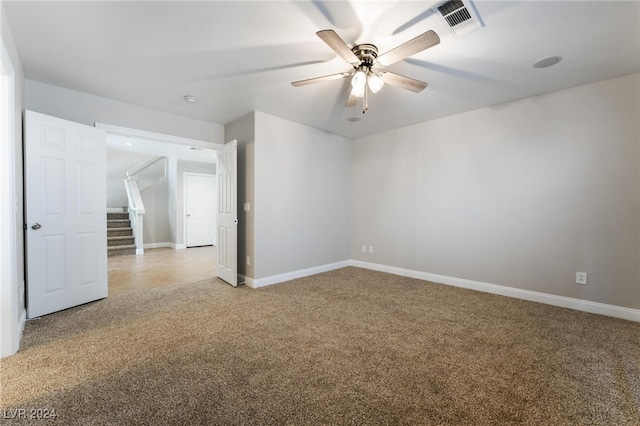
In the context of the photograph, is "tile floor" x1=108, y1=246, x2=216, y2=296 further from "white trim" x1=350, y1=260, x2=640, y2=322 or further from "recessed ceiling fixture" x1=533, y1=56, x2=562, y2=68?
"recessed ceiling fixture" x1=533, y1=56, x2=562, y2=68

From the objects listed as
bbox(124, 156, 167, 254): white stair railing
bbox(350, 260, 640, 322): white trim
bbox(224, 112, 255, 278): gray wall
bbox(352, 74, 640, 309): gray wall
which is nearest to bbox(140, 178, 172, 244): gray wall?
bbox(124, 156, 167, 254): white stair railing

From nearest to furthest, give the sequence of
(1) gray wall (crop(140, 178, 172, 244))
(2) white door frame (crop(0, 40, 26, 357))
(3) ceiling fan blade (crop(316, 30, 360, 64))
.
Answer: (3) ceiling fan blade (crop(316, 30, 360, 64)) → (2) white door frame (crop(0, 40, 26, 357)) → (1) gray wall (crop(140, 178, 172, 244))

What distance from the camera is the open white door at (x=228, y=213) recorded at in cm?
386

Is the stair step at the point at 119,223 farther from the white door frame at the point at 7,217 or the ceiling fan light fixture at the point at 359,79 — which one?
the ceiling fan light fixture at the point at 359,79

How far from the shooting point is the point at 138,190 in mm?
7312

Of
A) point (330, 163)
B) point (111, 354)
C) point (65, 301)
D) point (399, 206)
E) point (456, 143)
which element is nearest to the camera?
point (111, 354)

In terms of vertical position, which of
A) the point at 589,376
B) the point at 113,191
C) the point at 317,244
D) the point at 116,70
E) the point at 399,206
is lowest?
the point at 589,376

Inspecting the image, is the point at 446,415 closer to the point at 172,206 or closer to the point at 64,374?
the point at 64,374

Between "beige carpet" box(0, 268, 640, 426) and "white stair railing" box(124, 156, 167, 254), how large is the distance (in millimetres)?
4111

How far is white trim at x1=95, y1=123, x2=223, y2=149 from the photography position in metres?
3.38

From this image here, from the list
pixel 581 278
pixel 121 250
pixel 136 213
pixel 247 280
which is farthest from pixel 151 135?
pixel 581 278

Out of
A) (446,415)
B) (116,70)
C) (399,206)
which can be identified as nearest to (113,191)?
(116,70)

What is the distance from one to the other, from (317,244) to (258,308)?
6.02 ft

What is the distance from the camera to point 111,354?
2.08 m
